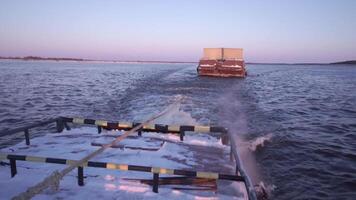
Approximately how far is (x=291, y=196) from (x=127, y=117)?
31.0 feet

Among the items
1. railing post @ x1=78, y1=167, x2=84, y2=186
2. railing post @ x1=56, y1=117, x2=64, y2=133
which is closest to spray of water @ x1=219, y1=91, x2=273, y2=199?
railing post @ x1=78, y1=167, x2=84, y2=186

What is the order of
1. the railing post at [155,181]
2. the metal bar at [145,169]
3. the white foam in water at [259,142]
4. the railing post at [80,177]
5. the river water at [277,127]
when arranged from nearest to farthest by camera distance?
the metal bar at [145,169]
the railing post at [155,181]
the railing post at [80,177]
the river water at [277,127]
the white foam in water at [259,142]

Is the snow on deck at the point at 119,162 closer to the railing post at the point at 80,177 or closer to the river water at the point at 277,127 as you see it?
the railing post at the point at 80,177

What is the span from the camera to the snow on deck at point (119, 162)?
4.99 metres

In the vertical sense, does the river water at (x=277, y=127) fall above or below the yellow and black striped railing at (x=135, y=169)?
below

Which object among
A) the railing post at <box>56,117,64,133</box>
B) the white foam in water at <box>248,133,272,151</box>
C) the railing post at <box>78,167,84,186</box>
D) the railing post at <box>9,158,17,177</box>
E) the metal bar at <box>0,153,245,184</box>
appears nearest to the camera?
the metal bar at <box>0,153,245,184</box>

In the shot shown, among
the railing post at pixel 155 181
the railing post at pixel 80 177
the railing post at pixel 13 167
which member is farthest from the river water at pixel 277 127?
the railing post at pixel 13 167

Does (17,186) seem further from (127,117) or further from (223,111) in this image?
(223,111)

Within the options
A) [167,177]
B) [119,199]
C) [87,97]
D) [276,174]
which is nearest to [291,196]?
[276,174]

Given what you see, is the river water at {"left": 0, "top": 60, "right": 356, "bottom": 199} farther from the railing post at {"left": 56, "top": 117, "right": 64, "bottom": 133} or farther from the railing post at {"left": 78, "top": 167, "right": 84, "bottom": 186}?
the railing post at {"left": 78, "top": 167, "right": 84, "bottom": 186}

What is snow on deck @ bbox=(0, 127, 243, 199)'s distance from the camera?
197 inches

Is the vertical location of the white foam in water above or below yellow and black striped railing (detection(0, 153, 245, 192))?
below

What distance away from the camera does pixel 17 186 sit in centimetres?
514

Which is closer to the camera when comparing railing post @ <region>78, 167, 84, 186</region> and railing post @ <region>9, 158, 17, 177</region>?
railing post @ <region>78, 167, 84, 186</region>
